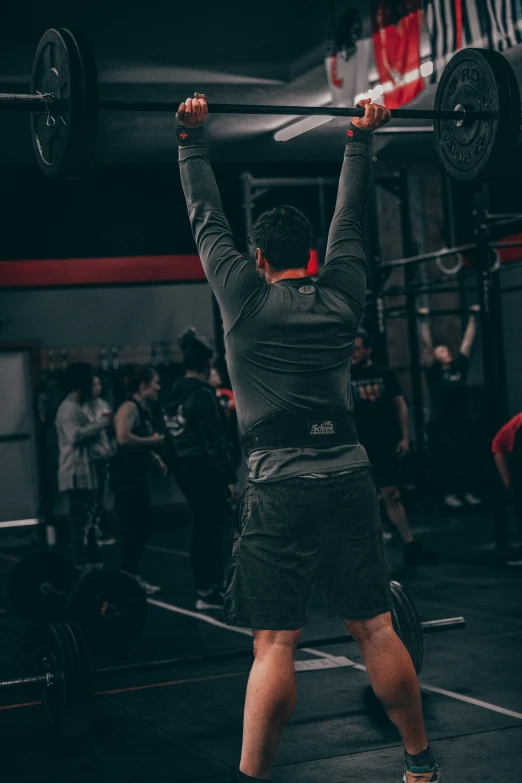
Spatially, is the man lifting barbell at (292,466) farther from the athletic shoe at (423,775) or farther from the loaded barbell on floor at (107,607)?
the loaded barbell on floor at (107,607)

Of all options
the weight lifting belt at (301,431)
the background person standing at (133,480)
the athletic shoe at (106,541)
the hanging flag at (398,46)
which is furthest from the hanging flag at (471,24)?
the athletic shoe at (106,541)

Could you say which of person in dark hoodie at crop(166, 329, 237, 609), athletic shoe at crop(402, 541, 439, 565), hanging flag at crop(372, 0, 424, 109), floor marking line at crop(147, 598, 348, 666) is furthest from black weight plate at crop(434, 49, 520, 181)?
athletic shoe at crop(402, 541, 439, 565)

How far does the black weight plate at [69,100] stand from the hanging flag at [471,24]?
10.8 feet

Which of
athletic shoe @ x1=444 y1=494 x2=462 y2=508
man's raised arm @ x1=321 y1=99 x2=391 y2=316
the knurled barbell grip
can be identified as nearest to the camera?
man's raised arm @ x1=321 y1=99 x2=391 y2=316

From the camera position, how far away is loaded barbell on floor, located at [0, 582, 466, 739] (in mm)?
3127

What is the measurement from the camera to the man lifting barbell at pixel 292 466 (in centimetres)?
216

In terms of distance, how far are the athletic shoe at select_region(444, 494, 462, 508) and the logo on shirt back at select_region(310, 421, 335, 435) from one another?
20.9 ft

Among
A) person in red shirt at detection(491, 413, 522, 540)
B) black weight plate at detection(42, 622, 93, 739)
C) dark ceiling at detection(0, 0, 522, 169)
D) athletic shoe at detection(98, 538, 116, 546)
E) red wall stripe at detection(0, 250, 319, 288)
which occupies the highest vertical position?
dark ceiling at detection(0, 0, 522, 169)

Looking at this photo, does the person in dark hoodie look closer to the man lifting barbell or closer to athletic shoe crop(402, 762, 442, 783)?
the man lifting barbell

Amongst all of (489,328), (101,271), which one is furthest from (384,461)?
(101,271)

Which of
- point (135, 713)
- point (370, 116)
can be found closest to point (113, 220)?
point (135, 713)

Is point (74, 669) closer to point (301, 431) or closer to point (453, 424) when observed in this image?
point (301, 431)

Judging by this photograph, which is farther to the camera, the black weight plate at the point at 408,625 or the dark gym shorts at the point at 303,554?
the black weight plate at the point at 408,625

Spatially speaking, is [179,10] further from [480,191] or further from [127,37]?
[480,191]
